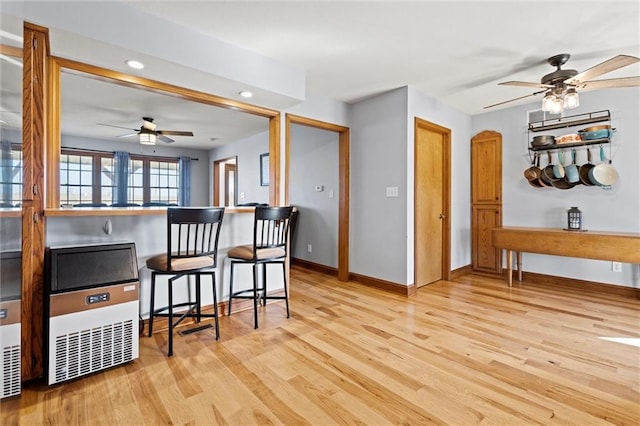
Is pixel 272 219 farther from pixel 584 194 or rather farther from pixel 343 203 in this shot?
pixel 584 194

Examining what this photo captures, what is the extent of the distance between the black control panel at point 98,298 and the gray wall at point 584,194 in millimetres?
4656

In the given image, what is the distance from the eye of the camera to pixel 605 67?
7.17ft

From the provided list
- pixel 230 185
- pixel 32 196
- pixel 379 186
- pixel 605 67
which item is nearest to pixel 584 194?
pixel 605 67

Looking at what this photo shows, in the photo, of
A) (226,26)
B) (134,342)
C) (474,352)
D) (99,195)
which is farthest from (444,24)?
(99,195)

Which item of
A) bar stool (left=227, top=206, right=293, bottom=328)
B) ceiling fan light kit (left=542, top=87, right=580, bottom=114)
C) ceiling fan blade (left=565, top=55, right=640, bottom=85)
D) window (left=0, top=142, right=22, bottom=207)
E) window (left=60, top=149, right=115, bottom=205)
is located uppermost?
ceiling fan blade (left=565, top=55, right=640, bottom=85)

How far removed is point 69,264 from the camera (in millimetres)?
1811

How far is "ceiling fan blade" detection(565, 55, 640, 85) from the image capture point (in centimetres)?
203

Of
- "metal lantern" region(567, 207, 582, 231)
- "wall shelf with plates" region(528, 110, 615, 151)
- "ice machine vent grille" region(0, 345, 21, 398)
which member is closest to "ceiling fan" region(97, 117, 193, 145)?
"ice machine vent grille" region(0, 345, 21, 398)

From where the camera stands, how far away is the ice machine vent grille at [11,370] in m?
1.54

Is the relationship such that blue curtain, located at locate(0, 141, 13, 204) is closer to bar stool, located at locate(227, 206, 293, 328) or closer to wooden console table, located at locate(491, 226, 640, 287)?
bar stool, located at locate(227, 206, 293, 328)

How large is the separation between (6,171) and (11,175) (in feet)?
0.41

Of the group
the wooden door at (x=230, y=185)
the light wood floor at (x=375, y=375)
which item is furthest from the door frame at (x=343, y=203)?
the wooden door at (x=230, y=185)

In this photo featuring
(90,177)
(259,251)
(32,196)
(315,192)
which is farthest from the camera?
(315,192)

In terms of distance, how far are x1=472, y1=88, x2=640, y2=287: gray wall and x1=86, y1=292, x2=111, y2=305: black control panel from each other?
466 cm
